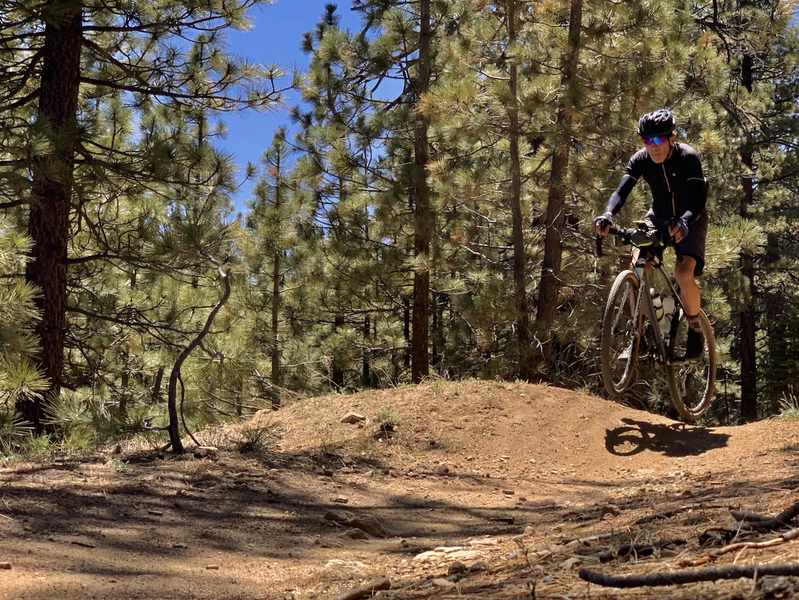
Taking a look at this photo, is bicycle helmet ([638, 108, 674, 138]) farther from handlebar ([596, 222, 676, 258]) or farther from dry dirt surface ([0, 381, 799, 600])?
A: dry dirt surface ([0, 381, 799, 600])

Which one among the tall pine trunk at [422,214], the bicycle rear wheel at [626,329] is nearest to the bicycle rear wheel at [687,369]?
the bicycle rear wheel at [626,329]

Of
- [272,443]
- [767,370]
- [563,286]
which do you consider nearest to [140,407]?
[272,443]

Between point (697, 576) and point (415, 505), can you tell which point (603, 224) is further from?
point (697, 576)

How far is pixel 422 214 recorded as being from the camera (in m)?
11.9

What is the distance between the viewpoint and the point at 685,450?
5.58 meters

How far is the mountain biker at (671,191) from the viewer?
5.16 metres

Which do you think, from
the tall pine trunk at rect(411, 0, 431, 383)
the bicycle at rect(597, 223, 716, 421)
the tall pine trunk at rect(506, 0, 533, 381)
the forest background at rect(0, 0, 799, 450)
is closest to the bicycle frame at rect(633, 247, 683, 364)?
the bicycle at rect(597, 223, 716, 421)

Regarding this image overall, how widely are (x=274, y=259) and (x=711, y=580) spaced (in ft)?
47.9

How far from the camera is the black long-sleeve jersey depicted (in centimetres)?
517

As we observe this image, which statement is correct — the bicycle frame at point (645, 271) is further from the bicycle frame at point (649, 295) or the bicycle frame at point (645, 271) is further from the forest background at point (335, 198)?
the forest background at point (335, 198)

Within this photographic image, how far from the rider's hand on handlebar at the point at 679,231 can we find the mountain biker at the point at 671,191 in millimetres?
49

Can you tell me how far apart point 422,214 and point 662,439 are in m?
6.82

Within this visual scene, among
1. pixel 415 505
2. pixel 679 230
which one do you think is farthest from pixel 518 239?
pixel 415 505

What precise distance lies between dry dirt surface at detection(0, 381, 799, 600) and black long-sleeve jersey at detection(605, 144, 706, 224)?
183cm
